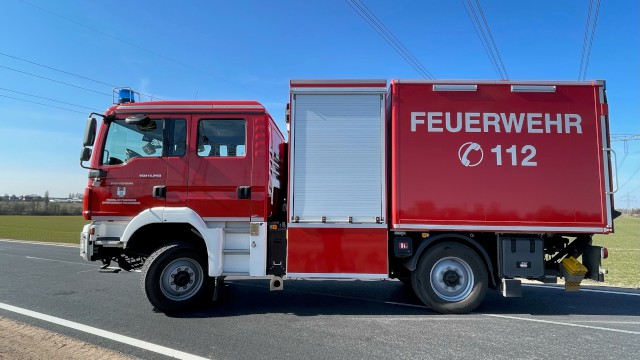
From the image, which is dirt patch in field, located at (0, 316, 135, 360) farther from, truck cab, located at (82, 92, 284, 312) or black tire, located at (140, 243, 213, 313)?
truck cab, located at (82, 92, 284, 312)

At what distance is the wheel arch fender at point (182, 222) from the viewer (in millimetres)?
5367

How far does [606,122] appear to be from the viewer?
18.1 ft

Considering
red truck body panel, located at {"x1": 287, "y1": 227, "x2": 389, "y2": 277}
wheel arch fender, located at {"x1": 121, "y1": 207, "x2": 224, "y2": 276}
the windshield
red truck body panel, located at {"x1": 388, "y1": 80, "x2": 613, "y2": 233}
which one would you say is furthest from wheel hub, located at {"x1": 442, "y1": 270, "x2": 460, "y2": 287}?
the windshield

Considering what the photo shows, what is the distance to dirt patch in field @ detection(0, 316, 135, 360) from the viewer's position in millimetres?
3703

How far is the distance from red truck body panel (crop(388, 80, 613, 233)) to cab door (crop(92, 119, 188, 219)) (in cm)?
338

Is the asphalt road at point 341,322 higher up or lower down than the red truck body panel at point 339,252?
lower down

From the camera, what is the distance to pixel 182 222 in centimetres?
544

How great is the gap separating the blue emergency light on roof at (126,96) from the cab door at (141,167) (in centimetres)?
48

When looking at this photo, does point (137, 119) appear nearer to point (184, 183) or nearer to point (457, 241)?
point (184, 183)

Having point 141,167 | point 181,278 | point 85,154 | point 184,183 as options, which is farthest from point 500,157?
point 85,154

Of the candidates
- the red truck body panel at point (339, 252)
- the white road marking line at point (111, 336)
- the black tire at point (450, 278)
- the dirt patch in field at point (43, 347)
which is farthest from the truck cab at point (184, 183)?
the black tire at point (450, 278)

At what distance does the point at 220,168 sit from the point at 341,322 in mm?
2912

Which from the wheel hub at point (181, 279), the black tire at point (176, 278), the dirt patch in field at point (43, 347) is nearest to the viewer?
the dirt patch in field at point (43, 347)

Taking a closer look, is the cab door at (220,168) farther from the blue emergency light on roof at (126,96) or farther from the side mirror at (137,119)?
the blue emergency light on roof at (126,96)
